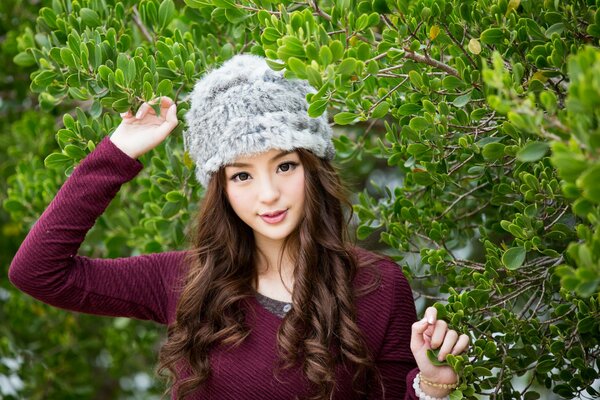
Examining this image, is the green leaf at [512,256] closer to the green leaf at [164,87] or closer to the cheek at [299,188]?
the cheek at [299,188]

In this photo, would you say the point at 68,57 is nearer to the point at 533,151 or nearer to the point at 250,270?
the point at 250,270

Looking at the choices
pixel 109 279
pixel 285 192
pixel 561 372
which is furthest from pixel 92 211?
pixel 561 372

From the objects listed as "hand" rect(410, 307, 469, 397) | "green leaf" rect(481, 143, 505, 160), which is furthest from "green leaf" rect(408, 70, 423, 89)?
"hand" rect(410, 307, 469, 397)

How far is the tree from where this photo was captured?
2.08 metres

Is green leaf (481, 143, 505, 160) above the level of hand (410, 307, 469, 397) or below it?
above

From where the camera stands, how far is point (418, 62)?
88.0 inches

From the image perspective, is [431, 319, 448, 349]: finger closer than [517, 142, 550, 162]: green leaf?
No

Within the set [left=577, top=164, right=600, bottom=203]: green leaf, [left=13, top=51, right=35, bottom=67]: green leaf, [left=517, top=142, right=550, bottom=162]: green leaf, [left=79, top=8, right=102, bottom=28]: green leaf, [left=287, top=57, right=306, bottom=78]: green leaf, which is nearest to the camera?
[left=577, top=164, right=600, bottom=203]: green leaf

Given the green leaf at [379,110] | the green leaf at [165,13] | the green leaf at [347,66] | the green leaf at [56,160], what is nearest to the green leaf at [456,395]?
the green leaf at [379,110]

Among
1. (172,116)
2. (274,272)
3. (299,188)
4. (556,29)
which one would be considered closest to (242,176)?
(299,188)

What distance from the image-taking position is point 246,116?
2303 mm

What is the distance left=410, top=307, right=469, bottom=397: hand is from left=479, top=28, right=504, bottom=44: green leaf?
744 millimetres

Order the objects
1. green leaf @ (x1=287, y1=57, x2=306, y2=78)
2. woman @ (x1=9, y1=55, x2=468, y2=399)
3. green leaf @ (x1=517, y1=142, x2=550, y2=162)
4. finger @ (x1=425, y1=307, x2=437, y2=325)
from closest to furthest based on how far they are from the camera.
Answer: green leaf @ (x1=517, y1=142, x2=550, y2=162) < green leaf @ (x1=287, y1=57, x2=306, y2=78) < finger @ (x1=425, y1=307, x2=437, y2=325) < woman @ (x1=9, y1=55, x2=468, y2=399)

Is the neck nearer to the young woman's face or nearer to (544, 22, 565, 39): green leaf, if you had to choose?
the young woman's face
